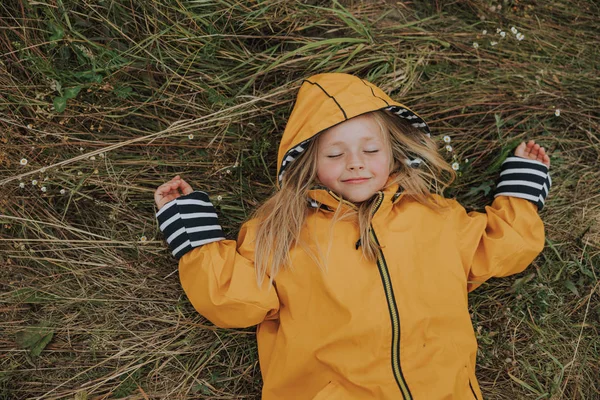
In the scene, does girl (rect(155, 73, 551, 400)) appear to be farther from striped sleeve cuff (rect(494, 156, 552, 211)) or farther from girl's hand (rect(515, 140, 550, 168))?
girl's hand (rect(515, 140, 550, 168))

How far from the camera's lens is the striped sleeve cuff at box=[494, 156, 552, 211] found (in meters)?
2.97

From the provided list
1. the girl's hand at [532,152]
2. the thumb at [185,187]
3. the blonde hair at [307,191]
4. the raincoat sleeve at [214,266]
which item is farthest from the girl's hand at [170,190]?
the girl's hand at [532,152]

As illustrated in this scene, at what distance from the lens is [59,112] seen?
3.06 m

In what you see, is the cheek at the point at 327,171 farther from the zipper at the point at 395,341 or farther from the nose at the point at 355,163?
the zipper at the point at 395,341

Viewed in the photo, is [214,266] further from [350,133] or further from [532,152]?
[532,152]

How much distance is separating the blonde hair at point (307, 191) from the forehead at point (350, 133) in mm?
78

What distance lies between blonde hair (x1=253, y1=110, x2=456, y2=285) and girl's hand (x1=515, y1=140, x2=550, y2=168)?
53 centimetres

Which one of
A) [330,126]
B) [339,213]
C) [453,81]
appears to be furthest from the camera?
[453,81]

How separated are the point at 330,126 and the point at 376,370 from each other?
131cm

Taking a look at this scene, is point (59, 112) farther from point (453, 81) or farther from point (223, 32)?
point (453, 81)

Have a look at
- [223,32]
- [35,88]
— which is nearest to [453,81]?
[223,32]

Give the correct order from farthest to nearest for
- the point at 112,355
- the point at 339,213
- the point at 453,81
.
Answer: the point at 453,81
the point at 112,355
the point at 339,213

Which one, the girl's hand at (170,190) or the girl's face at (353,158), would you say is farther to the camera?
the girl's hand at (170,190)

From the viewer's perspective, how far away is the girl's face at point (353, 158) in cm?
263
